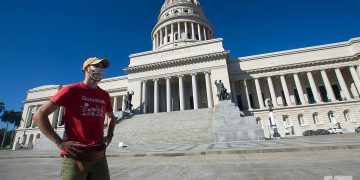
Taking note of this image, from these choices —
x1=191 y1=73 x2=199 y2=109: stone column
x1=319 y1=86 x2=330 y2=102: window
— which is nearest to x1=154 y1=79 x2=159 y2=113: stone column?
x1=191 y1=73 x2=199 y2=109: stone column

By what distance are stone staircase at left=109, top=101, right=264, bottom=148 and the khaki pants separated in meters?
13.3

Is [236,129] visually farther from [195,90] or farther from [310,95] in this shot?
[310,95]

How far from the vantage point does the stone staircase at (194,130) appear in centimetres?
1461

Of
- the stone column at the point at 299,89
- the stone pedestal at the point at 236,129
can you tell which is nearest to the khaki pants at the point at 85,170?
the stone pedestal at the point at 236,129

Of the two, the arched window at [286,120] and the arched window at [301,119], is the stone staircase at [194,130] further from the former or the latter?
the arched window at [301,119]

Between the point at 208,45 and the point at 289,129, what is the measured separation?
18991 mm

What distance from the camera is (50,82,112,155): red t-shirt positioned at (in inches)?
75.5

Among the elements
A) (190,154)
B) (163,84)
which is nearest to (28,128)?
(163,84)

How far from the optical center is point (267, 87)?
3534 cm

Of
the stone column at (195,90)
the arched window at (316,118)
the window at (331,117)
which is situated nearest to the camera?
the window at (331,117)

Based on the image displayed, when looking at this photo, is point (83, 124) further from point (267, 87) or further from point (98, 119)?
point (267, 87)

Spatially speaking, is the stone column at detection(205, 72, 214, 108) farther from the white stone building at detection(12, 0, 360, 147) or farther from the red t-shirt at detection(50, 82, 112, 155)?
the red t-shirt at detection(50, 82, 112, 155)

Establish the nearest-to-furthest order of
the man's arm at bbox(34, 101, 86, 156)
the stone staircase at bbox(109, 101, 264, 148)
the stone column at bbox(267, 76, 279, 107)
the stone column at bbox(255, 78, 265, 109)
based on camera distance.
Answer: the man's arm at bbox(34, 101, 86, 156), the stone staircase at bbox(109, 101, 264, 148), the stone column at bbox(267, 76, 279, 107), the stone column at bbox(255, 78, 265, 109)

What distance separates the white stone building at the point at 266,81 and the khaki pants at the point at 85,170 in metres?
27.9
